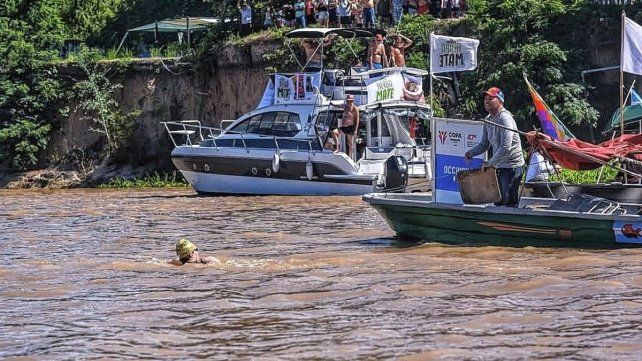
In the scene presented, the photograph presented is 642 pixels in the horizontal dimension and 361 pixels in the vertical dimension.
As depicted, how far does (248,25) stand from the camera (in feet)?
115

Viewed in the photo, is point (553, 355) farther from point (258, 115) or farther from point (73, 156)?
point (73, 156)

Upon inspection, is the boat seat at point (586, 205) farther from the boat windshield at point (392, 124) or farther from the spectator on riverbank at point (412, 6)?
the spectator on riverbank at point (412, 6)

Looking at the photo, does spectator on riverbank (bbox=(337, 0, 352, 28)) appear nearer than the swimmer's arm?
No

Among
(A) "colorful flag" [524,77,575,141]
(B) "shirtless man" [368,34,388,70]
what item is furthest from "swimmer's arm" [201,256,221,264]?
(B) "shirtless man" [368,34,388,70]

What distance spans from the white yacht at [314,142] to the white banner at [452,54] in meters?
8.56

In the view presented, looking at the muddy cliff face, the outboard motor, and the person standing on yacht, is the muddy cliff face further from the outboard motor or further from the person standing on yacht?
the person standing on yacht

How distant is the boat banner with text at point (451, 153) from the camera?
1598cm

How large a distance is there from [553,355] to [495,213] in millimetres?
5733

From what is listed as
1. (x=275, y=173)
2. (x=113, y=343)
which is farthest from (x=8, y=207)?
(x=113, y=343)

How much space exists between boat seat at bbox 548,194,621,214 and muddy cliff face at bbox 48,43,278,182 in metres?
18.9

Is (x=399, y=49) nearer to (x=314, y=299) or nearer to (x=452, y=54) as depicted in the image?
(x=452, y=54)

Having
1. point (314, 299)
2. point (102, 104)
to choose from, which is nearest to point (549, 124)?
point (314, 299)

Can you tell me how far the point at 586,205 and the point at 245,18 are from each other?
20.6m

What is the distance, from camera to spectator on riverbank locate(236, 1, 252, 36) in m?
34.8
